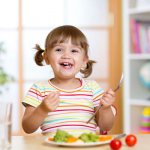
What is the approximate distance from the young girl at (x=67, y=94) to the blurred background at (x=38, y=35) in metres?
2.33

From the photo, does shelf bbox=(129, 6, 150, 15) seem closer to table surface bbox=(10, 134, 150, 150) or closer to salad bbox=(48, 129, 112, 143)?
table surface bbox=(10, 134, 150, 150)

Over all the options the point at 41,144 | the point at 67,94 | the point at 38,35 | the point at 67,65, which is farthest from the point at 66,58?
the point at 38,35

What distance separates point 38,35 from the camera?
4.17m

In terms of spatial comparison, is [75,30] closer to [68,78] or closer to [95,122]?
[68,78]

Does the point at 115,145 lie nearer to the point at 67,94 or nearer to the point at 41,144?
the point at 41,144

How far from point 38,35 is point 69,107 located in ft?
8.76

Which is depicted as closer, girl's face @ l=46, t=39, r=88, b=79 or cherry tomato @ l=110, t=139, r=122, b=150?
cherry tomato @ l=110, t=139, r=122, b=150

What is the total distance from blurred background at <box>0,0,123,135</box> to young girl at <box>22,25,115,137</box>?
233 cm

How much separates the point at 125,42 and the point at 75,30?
6.45 ft

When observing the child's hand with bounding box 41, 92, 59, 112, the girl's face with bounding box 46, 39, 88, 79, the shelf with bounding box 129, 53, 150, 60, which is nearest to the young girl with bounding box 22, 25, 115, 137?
the girl's face with bounding box 46, 39, 88, 79

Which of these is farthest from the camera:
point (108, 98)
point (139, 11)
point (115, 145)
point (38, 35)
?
point (38, 35)

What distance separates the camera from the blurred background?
158 inches

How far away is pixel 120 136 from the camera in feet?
4.25

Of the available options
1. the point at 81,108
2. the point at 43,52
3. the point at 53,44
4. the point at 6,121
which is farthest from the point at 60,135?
the point at 43,52
